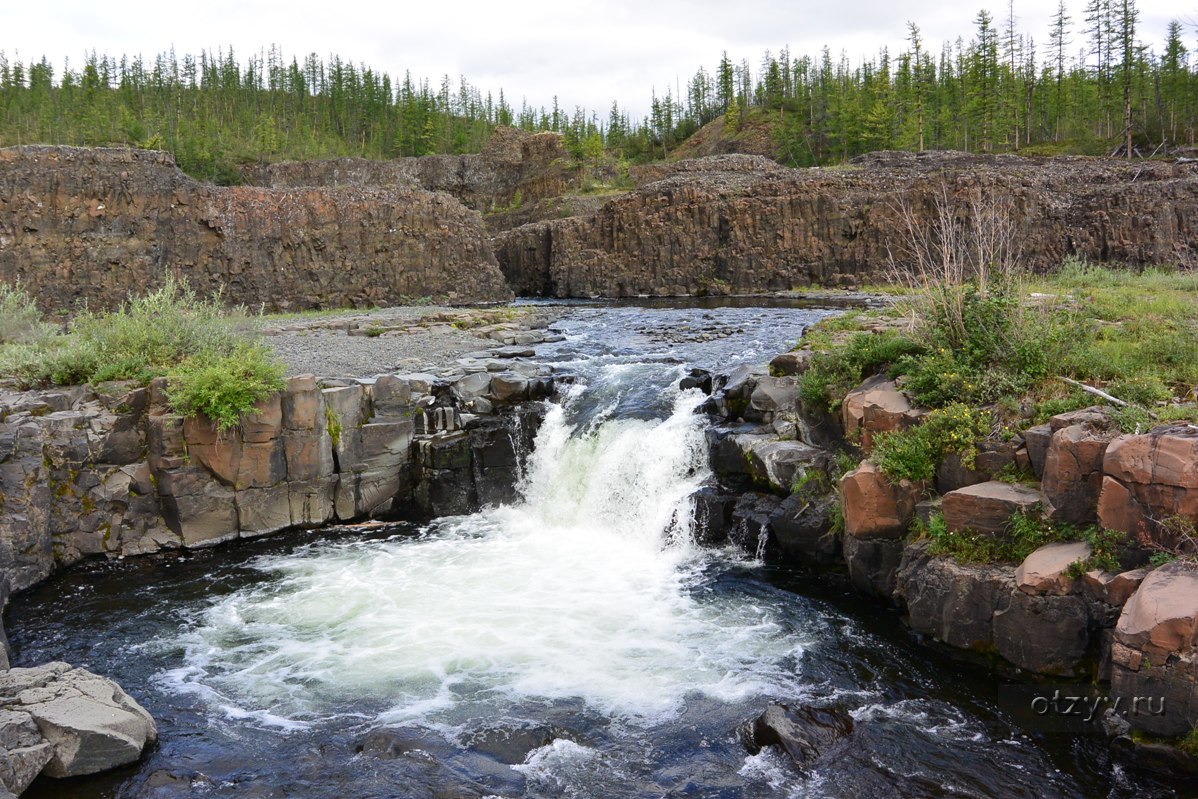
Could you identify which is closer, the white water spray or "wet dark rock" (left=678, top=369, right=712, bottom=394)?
the white water spray

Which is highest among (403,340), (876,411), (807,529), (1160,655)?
(403,340)

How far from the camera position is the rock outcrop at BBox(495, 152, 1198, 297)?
3469 centimetres

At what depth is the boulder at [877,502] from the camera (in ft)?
32.4

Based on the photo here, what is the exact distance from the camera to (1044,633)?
314 inches

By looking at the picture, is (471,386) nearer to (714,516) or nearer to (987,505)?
(714,516)

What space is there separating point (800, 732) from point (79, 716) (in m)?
6.29

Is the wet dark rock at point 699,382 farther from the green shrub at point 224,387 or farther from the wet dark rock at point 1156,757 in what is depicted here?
the wet dark rock at point 1156,757

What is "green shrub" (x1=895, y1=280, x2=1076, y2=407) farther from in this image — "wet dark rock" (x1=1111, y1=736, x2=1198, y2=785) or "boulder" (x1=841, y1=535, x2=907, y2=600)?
"wet dark rock" (x1=1111, y1=736, x2=1198, y2=785)

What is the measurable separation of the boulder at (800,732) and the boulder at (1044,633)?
186 cm

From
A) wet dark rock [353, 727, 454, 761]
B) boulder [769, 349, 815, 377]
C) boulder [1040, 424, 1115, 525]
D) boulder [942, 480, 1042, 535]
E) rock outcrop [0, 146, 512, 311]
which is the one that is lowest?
wet dark rock [353, 727, 454, 761]

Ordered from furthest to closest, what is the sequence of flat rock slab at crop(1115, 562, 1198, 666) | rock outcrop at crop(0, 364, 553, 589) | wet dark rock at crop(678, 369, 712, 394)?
wet dark rock at crop(678, 369, 712, 394), rock outcrop at crop(0, 364, 553, 589), flat rock slab at crop(1115, 562, 1198, 666)

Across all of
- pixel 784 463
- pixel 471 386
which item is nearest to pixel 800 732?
pixel 784 463

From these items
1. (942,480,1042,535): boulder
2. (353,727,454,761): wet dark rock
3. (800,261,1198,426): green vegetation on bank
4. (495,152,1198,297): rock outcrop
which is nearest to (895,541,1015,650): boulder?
(942,480,1042,535): boulder

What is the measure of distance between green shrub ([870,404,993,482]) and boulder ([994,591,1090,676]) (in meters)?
1.93
